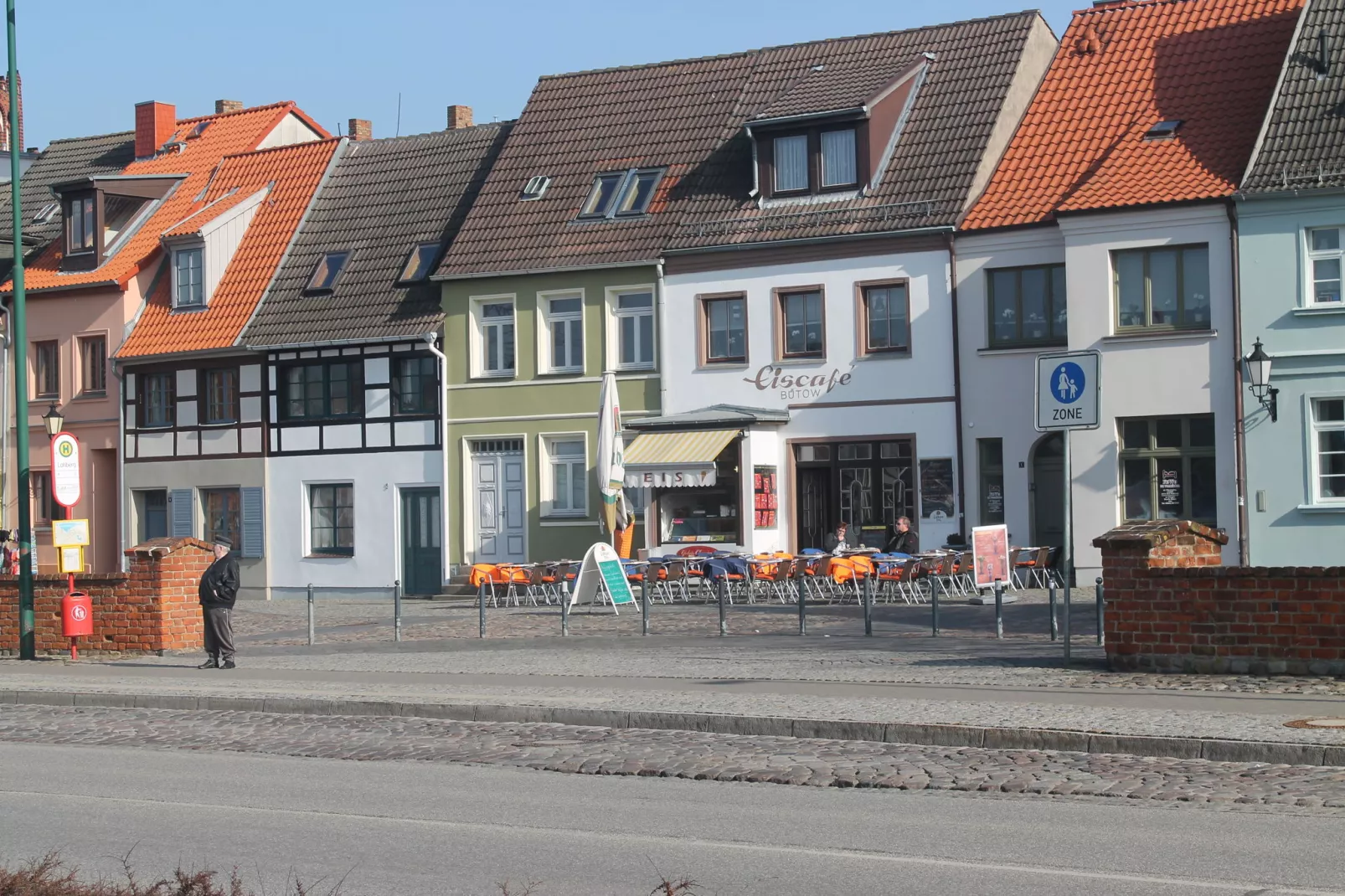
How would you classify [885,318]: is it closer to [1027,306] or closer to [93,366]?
[1027,306]

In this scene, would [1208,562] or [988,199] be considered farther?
[988,199]

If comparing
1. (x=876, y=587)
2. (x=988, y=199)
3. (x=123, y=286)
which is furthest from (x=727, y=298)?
(x=123, y=286)

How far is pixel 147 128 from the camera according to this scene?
165 ft

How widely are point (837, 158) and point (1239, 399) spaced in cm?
927

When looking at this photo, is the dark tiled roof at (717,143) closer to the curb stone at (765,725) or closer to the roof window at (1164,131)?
the roof window at (1164,131)

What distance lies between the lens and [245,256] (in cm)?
4375

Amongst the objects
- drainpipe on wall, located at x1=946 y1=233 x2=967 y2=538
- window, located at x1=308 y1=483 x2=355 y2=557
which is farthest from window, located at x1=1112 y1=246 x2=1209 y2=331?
window, located at x1=308 y1=483 x2=355 y2=557

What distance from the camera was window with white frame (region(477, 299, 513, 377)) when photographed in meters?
39.1

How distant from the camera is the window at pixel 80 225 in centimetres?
4519

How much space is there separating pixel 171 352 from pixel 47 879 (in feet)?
118

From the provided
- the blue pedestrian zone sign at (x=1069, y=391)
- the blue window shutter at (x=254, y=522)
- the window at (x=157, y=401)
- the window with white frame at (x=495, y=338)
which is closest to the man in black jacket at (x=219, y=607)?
the blue pedestrian zone sign at (x=1069, y=391)

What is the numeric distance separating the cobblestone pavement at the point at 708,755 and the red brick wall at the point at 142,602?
623 centimetres

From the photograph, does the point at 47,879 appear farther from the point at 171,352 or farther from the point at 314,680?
the point at 171,352

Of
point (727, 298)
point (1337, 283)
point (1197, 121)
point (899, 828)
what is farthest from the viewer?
point (727, 298)
